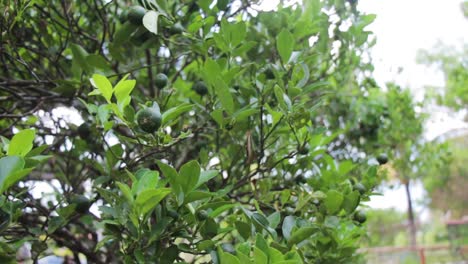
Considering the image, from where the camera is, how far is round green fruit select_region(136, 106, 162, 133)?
0.88 meters

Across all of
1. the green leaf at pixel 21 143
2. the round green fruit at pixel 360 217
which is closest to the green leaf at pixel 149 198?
the green leaf at pixel 21 143

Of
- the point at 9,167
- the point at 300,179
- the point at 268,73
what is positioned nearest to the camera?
the point at 9,167

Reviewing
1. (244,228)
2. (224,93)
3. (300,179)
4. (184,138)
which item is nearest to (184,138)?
(184,138)

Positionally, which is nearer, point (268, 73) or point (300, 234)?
point (300, 234)

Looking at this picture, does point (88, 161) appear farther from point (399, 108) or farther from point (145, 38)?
point (399, 108)

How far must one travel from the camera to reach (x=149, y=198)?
2.62 feet

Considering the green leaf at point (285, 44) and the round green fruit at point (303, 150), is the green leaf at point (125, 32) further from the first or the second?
the round green fruit at point (303, 150)

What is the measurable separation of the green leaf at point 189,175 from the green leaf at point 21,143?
0.27 m

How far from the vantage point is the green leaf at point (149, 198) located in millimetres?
786

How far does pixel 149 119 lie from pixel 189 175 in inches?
5.1

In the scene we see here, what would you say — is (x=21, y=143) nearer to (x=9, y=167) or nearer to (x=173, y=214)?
(x=9, y=167)

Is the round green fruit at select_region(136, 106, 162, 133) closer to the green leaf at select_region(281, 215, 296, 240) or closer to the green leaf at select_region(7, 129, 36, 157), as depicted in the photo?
the green leaf at select_region(7, 129, 36, 157)

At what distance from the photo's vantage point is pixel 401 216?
61.9 feet

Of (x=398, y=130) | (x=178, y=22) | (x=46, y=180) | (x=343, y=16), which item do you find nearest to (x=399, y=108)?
(x=398, y=130)
